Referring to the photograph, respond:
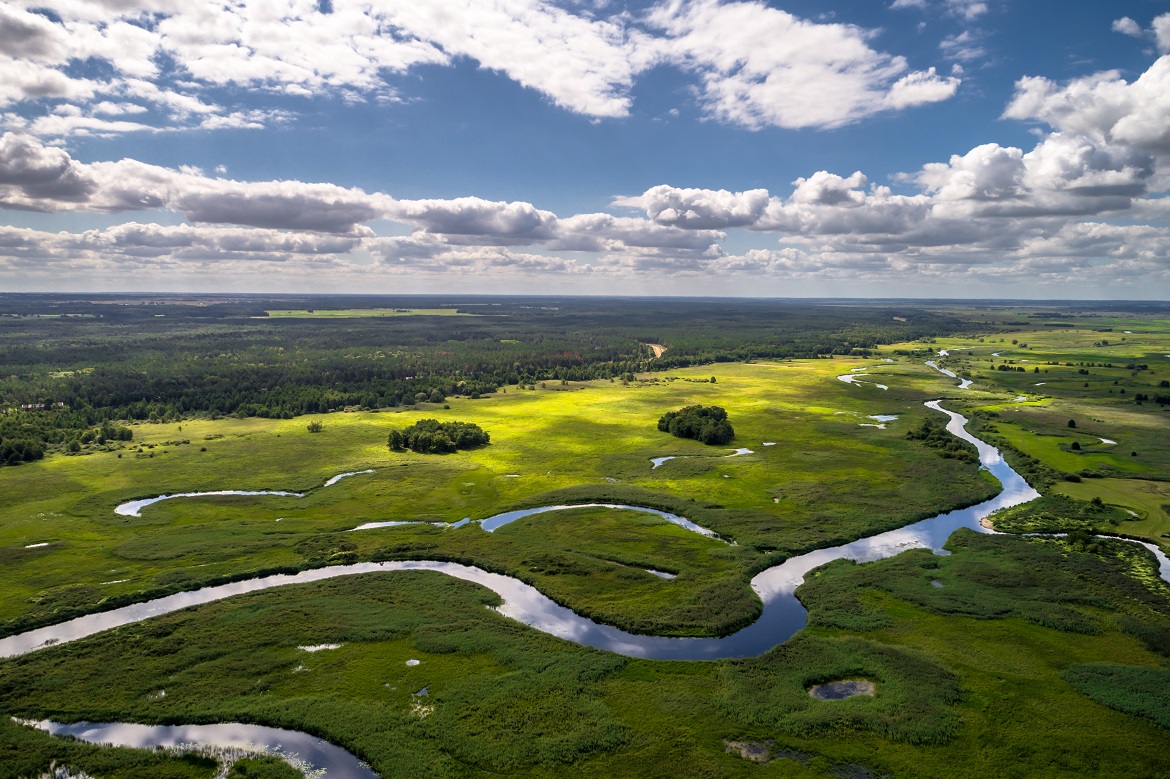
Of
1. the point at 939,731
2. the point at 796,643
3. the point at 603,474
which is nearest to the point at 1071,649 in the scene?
the point at 939,731

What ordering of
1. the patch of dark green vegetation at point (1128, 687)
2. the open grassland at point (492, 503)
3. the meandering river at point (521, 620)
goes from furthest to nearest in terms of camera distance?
the open grassland at point (492, 503), the patch of dark green vegetation at point (1128, 687), the meandering river at point (521, 620)

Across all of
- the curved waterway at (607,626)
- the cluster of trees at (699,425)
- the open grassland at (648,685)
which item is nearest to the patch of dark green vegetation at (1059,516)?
the curved waterway at (607,626)

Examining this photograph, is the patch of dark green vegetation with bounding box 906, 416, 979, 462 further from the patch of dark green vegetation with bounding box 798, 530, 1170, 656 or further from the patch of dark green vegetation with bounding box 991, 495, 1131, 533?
the patch of dark green vegetation with bounding box 798, 530, 1170, 656

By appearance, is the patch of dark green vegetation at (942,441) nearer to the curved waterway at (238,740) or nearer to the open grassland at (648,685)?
the open grassland at (648,685)

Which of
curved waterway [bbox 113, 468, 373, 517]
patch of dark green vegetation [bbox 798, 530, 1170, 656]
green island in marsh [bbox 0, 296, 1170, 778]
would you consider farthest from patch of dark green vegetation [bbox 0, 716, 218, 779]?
curved waterway [bbox 113, 468, 373, 517]

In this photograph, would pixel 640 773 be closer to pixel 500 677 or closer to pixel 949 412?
pixel 500 677

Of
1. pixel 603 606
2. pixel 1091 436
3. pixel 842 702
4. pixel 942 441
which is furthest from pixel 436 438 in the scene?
pixel 1091 436
